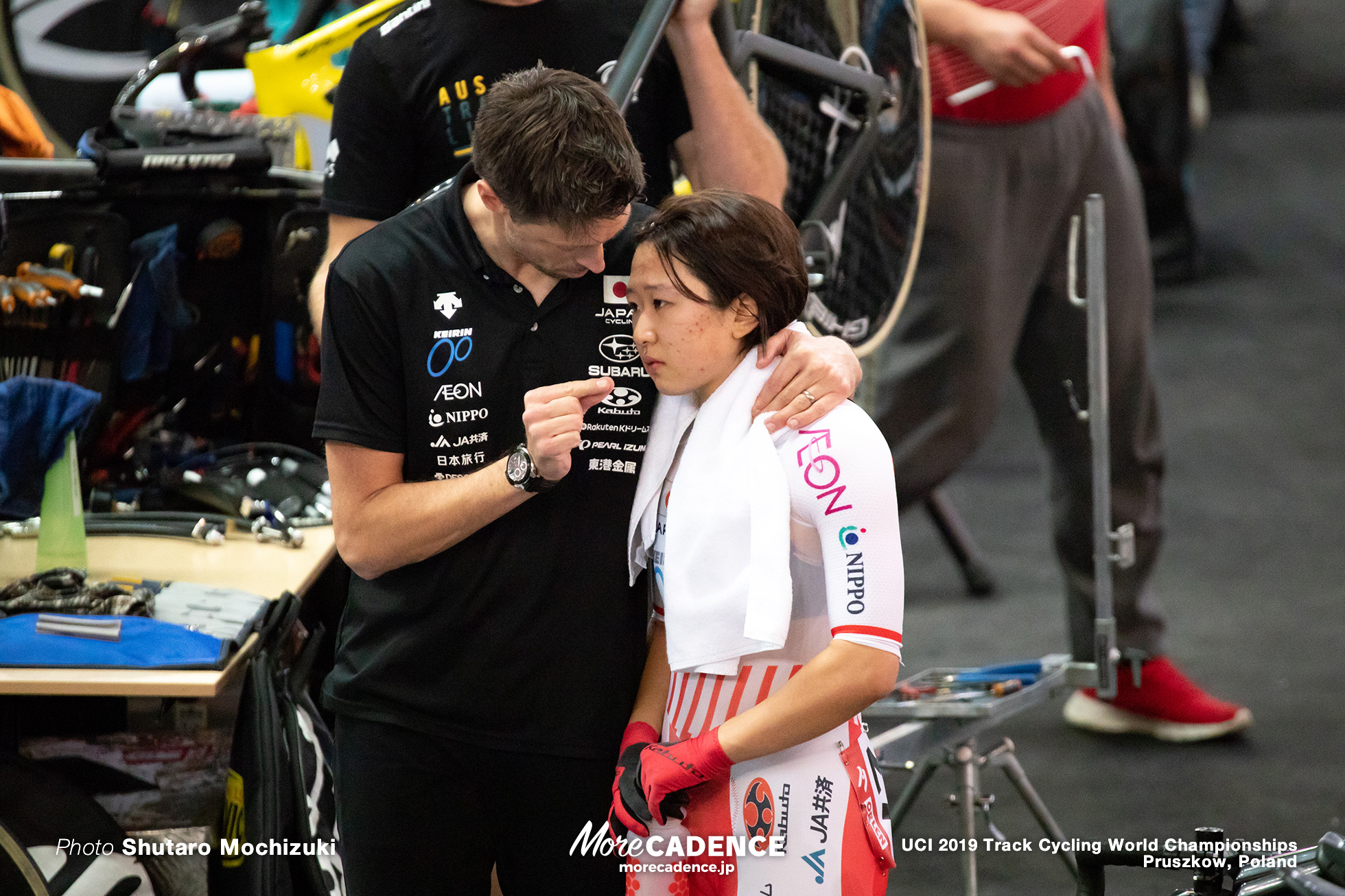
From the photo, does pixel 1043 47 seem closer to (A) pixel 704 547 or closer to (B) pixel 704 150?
(B) pixel 704 150

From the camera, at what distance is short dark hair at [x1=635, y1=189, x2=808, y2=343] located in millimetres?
1657

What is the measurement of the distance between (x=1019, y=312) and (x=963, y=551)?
153cm

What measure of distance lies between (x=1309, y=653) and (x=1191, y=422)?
243 centimetres

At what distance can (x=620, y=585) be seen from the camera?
181cm

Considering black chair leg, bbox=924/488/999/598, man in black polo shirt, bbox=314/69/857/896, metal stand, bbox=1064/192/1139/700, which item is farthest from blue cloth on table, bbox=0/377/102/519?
black chair leg, bbox=924/488/999/598

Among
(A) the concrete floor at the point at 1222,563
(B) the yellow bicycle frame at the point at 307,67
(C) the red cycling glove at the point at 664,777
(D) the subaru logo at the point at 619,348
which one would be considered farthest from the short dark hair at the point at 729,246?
(B) the yellow bicycle frame at the point at 307,67

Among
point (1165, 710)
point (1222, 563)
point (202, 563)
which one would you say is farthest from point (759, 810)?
point (1222, 563)

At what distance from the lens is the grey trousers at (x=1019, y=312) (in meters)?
3.39

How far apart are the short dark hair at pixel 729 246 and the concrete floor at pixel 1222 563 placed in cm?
161

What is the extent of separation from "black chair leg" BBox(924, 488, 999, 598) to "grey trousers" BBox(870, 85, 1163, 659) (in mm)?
1168

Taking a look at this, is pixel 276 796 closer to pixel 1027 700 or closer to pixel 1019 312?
pixel 1027 700

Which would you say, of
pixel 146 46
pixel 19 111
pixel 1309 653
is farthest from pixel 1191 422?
pixel 19 111

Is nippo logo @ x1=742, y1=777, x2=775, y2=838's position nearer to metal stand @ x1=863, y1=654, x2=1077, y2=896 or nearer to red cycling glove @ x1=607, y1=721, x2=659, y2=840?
red cycling glove @ x1=607, y1=721, x2=659, y2=840

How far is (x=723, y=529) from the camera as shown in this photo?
1.67m
